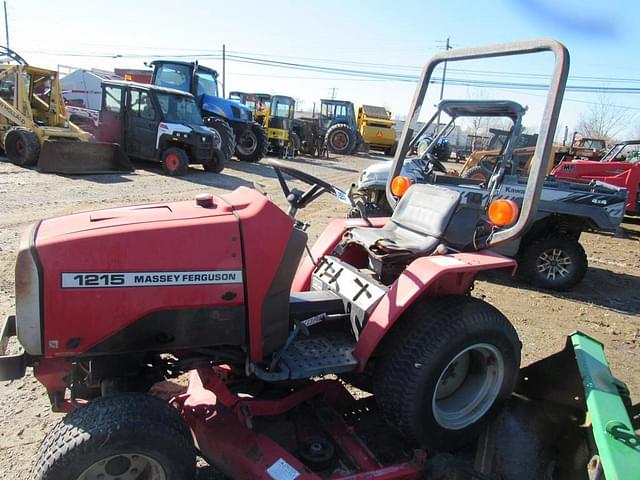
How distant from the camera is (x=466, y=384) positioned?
8.60ft

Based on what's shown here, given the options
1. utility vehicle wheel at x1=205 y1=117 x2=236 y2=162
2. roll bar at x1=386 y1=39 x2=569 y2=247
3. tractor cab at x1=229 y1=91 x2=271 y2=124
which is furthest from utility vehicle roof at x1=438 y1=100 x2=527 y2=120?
tractor cab at x1=229 y1=91 x2=271 y2=124

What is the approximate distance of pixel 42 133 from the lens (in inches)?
413

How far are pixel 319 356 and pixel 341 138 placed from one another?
22258 millimetres

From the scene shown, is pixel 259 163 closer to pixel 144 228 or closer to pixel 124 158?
pixel 124 158

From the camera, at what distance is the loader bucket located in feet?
31.8

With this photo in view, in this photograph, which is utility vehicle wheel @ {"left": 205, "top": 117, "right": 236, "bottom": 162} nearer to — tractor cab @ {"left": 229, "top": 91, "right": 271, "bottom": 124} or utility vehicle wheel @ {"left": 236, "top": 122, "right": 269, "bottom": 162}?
utility vehicle wheel @ {"left": 236, "top": 122, "right": 269, "bottom": 162}

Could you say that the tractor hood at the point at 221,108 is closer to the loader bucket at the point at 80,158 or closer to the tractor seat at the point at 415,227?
the loader bucket at the point at 80,158

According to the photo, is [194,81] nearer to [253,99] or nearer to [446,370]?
[253,99]

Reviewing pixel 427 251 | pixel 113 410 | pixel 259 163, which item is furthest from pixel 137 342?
pixel 259 163

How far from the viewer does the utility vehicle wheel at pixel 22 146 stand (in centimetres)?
991

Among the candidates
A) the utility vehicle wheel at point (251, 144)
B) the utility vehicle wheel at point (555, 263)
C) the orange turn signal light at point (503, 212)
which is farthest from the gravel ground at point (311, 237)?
the utility vehicle wheel at point (251, 144)

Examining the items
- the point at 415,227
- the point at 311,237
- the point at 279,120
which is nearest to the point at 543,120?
the point at 415,227

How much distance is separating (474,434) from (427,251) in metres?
0.95

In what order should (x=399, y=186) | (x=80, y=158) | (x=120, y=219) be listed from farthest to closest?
(x=80, y=158) → (x=399, y=186) → (x=120, y=219)
